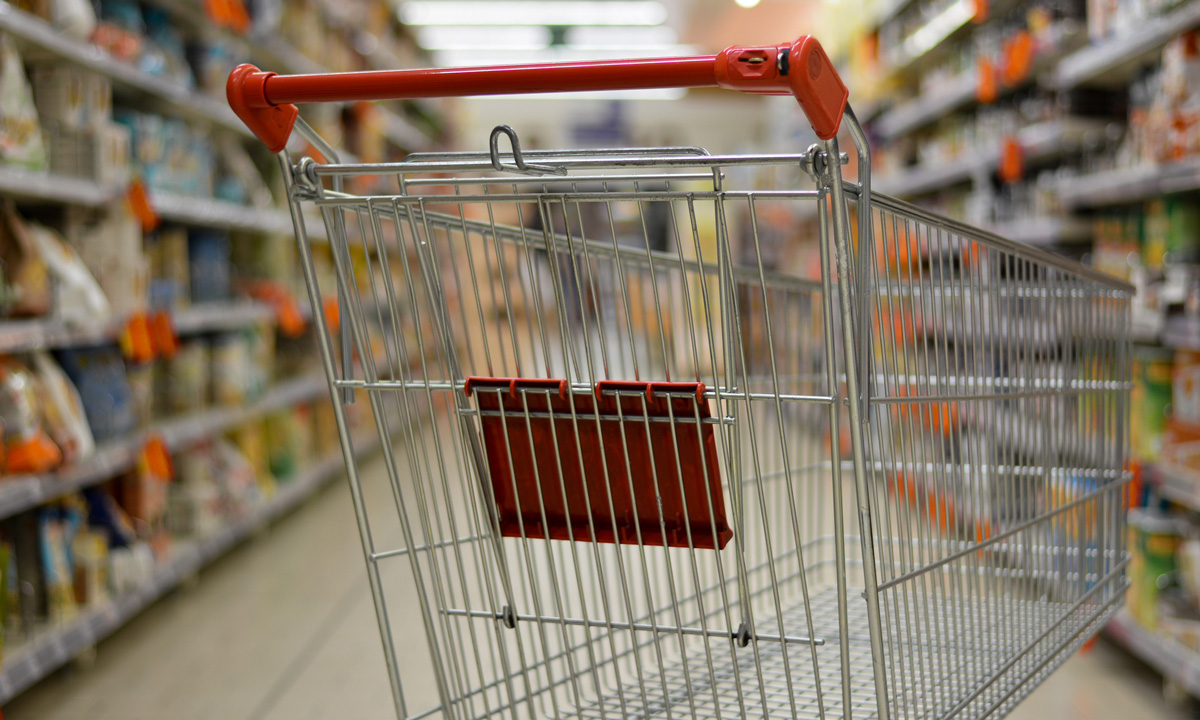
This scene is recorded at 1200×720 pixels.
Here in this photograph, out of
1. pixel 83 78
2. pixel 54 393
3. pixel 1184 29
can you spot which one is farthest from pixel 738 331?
pixel 83 78

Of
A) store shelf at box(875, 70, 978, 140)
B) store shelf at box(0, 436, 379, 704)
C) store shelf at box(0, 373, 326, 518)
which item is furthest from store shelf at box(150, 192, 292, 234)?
store shelf at box(875, 70, 978, 140)

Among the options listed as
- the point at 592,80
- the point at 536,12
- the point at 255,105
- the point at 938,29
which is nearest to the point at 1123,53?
the point at 938,29

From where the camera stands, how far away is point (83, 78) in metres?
2.58

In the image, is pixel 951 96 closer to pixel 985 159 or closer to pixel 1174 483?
pixel 985 159

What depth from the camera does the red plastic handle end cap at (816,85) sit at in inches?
35.2

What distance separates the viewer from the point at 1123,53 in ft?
8.16

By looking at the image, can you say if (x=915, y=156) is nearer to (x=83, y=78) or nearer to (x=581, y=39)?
(x=83, y=78)

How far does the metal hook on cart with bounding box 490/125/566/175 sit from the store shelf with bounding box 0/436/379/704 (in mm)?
1802

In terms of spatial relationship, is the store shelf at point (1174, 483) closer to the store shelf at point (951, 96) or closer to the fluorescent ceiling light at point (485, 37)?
the store shelf at point (951, 96)

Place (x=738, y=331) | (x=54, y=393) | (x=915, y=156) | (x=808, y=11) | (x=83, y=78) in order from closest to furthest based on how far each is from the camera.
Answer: (x=738, y=331), (x=54, y=393), (x=83, y=78), (x=915, y=156), (x=808, y=11)

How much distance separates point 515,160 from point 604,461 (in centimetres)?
37

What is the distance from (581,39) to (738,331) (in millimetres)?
10156

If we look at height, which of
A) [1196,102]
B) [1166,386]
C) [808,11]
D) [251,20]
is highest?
[808,11]

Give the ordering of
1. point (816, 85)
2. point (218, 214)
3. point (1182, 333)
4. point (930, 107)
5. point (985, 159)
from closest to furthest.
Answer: point (816, 85) < point (1182, 333) < point (218, 214) < point (985, 159) < point (930, 107)
